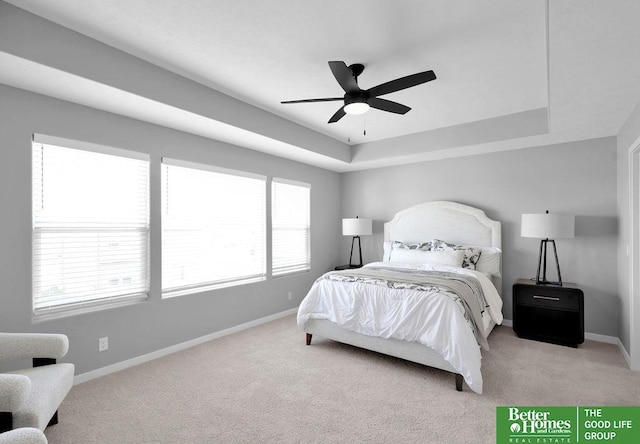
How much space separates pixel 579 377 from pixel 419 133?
10.8ft

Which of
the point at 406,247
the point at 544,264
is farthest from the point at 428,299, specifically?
the point at 544,264

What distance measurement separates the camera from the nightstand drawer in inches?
139

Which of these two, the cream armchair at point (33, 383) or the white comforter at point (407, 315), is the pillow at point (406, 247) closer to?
the white comforter at point (407, 315)

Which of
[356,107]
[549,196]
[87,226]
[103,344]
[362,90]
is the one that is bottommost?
[103,344]

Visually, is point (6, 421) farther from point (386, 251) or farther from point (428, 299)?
point (386, 251)

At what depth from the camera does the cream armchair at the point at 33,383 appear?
1.56m

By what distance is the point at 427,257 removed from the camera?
436 cm

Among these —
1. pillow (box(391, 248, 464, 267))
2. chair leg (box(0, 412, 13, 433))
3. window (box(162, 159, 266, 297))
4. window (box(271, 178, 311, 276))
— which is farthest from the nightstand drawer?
chair leg (box(0, 412, 13, 433))

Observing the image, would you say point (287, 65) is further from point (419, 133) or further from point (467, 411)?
point (467, 411)

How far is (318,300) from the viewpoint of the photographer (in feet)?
11.8

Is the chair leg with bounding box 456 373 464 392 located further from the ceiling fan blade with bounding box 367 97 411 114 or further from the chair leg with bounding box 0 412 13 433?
the chair leg with bounding box 0 412 13 433

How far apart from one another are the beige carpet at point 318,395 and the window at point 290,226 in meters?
1.61

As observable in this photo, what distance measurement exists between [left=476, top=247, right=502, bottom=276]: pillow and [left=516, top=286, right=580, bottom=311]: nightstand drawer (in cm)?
46

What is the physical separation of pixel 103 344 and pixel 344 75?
3065 millimetres
